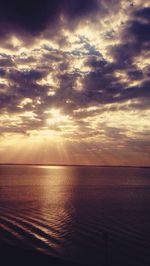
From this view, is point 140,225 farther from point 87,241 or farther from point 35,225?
point 35,225

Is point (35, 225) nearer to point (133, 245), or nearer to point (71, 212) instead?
point (71, 212)

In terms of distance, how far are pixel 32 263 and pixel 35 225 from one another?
18246mm

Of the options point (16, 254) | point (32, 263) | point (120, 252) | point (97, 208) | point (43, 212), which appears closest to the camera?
point (32, 263)

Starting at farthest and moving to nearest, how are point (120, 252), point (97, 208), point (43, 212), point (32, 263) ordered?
point (97, 208) < point (43, 212) < point (120, 252) < point (32, 263)

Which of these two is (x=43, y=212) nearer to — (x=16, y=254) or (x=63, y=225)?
(x=63, y=225)

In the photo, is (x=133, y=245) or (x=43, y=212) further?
(x=43, y=212)

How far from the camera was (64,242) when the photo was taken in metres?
30.0

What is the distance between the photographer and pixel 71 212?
4881 centimetres

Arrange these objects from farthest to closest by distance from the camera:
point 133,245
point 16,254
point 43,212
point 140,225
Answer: point 43,212
point 140,225
point 133,245
point 16,254

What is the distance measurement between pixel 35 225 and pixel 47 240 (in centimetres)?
814

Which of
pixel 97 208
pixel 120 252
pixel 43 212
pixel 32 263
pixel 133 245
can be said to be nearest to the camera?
pixel 32 263

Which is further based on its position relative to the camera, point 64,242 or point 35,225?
point 35,225

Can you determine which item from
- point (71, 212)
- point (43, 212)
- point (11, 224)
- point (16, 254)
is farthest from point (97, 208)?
point (16, 254)

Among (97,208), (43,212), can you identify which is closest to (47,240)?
(43,212)
